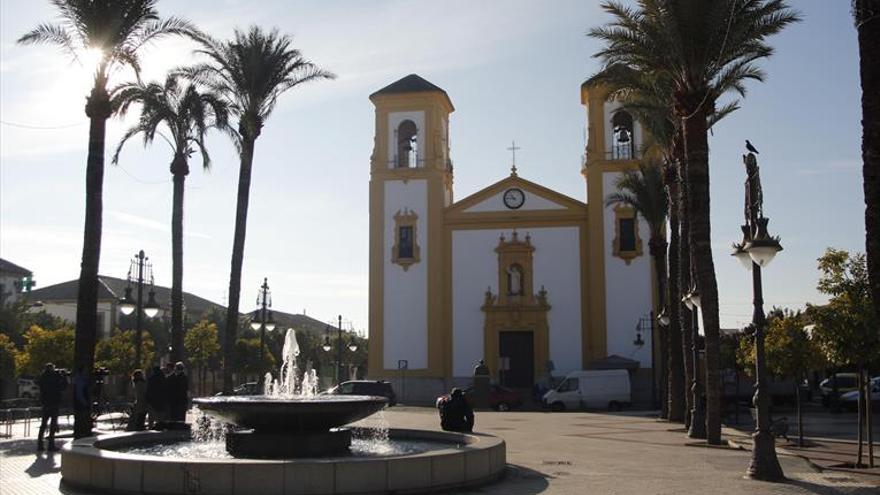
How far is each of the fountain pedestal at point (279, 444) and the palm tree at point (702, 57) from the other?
8.30 meters

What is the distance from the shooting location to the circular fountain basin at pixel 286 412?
38.3ft

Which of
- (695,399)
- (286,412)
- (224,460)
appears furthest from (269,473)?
(695,399)

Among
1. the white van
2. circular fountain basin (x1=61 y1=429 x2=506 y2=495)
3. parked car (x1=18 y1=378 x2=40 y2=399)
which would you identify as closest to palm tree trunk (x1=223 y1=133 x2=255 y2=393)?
circular fountain basin (x1=61 y1=429 x2=506 y2=495)

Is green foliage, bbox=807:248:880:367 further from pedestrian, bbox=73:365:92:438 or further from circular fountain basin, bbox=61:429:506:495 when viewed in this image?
pedestrian, bbox=73:365:92:438

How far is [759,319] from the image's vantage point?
12.8 meters

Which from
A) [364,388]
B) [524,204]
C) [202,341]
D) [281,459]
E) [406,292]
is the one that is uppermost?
[524,204]

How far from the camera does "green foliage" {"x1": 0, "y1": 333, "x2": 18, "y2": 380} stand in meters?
35.8

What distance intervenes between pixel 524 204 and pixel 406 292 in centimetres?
730

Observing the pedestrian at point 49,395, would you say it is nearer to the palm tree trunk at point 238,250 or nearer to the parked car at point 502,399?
the palm tree trunk at point 238,250

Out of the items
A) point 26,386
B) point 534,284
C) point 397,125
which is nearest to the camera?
point 534,284

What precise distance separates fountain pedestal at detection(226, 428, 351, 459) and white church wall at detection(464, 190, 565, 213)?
1337 inches

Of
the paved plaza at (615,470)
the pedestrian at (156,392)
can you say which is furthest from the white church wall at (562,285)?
the pedestrian at (156,392)

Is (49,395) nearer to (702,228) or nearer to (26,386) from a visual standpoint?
(702,228)

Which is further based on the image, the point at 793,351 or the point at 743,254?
the point at 793,351
